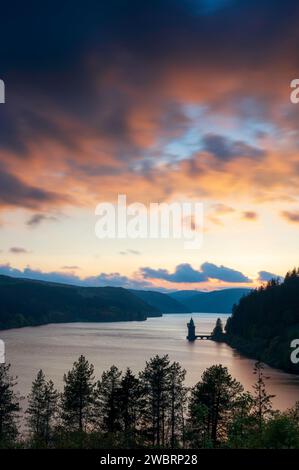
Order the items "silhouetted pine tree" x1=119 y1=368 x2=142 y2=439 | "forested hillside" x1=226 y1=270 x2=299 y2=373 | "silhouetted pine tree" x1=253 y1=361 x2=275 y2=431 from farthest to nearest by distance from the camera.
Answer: "forested hillside" x1=226 y1=270 x2=299 y2=373
"silhouetted pine tree" x1=119 y1=368 x2=142 y2=439
"silhouetted pine tree" x1=253 y1=361 x2=275 y2=431

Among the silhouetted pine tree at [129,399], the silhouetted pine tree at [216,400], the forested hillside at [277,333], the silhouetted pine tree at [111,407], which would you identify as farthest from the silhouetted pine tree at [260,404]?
the forested hillside at [277,333]

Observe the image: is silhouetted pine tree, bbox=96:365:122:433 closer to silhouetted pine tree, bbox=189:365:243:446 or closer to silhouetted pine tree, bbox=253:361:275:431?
silhouetted pine tree, bbox=189:365:243:446

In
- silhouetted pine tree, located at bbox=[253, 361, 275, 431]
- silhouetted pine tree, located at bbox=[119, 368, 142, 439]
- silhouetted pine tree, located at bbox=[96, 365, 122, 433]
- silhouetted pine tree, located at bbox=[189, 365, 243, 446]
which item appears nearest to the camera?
silhouetted pine tree, located at bbox=[253, 361, 275, 431]

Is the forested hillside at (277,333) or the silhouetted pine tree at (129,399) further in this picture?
the forested hillside at (277,333)

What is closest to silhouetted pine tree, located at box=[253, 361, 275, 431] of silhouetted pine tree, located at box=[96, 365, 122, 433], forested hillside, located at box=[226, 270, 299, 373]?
silhouetted pine tree, located at box=[96, 365, 122, 433]

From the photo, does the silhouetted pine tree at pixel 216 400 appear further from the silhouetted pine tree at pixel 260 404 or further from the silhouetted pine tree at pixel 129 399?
the silhouetted pine tree at pixel 129 399

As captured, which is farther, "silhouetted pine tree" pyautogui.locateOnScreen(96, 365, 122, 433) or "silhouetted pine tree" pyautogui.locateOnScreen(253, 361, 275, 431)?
"silhouetted pine tree" pyautogui.locateOnScreen(96, 365, 122, 433)

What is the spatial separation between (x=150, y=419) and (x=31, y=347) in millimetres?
135640

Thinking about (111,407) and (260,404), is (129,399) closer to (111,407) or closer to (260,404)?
(111,407)

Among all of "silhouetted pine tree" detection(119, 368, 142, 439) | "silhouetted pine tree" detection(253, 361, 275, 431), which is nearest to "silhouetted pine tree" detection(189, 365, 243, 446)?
"silhouetted pine tree" detection(253, 361, 275, 431)

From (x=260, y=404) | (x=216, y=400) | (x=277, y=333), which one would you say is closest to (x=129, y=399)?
(x=216, y=400)
